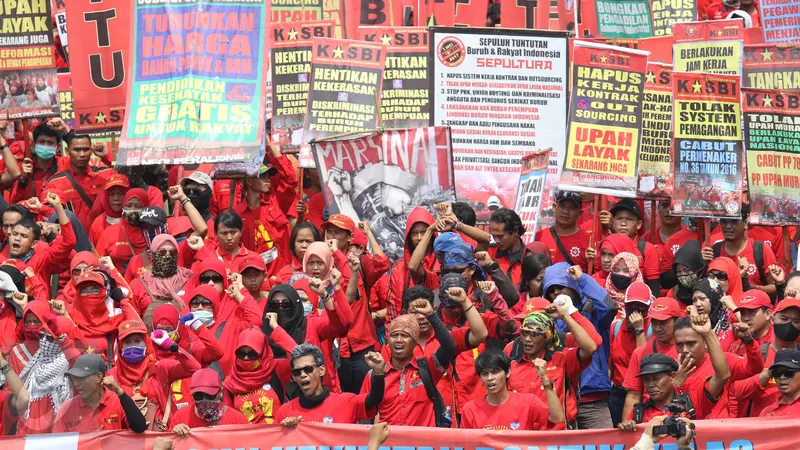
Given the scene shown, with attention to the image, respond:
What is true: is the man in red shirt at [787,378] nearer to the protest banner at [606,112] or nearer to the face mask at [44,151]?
the protest banner at [606,112]

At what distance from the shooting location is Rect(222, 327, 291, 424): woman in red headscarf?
11000mm

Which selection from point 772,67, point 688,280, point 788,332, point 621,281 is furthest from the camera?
point 772,67

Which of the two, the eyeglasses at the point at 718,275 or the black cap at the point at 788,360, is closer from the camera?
the black cap at the point at 788,360

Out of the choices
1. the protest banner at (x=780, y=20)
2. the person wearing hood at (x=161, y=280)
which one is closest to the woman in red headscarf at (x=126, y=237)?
the person wearing hood at (x=161, y=280)

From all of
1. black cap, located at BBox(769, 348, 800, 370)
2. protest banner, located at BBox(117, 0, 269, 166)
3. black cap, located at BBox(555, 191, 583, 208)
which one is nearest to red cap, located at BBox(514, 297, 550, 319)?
black cap, located at BBox(769, 348, 800, 370)

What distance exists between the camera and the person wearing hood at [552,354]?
35.5 feet

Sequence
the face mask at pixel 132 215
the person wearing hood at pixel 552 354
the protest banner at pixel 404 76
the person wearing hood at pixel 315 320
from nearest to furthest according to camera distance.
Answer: the person wearing hood at pixel 552 354 → the person wearing hood at pixel 315 320 → the face mask at pixel 132 215 → the protest banner at pixel 404 76

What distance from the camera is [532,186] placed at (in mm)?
13875

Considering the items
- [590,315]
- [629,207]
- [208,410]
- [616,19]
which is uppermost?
[616,19]

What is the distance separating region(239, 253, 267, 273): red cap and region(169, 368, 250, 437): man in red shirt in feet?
7.29

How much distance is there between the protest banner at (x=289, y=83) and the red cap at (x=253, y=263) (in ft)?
7.34

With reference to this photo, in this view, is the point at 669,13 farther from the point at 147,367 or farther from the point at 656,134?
the point at 147,367

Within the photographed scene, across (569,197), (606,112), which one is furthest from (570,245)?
(606,112)

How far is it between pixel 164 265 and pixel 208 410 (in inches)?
107
